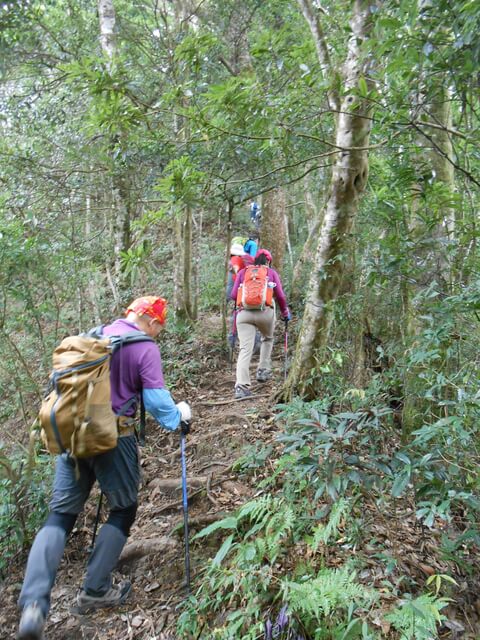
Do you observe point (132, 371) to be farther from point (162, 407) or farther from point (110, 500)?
point (110, 500)

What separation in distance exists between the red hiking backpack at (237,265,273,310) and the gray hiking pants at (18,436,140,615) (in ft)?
11.6

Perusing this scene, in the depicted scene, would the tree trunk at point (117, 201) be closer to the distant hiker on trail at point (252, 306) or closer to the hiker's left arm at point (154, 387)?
the distant hiker on trail at point (252, 306)

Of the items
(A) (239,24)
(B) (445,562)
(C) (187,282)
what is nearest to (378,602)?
(B) (445,562)

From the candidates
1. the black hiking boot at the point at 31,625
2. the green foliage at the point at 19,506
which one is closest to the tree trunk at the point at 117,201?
the green foliage at the point at 19,506

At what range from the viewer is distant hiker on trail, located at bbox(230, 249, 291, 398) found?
269 inches

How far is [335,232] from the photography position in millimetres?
5484

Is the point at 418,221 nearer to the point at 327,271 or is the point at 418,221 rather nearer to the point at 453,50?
the point at 327,271

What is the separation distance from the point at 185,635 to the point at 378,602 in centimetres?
139

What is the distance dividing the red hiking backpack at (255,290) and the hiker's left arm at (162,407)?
3230 millimetres

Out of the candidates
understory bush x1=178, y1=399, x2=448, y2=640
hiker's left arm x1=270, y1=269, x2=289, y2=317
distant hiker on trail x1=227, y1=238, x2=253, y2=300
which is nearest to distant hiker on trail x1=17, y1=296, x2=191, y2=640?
understory bush x1=178, y1=399, x2=448, y2=640

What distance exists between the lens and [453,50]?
9.36 ft

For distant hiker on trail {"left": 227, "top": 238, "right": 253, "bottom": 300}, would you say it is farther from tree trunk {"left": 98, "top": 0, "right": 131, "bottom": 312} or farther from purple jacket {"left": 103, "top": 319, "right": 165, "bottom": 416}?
purple jacket {"left": 103, "top": 319, "right": 165, "bottom": 416}

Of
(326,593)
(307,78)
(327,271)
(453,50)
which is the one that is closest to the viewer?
(326,593)

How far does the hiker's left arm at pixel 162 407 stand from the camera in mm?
3662
